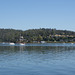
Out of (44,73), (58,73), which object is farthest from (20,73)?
(58,73)

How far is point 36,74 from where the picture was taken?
32906 mm

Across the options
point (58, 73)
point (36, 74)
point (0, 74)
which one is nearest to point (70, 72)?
point (58, 73)

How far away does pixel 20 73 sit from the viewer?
34.1 meters

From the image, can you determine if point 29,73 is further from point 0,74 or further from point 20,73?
point 0,74

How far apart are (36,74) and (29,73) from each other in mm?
1499

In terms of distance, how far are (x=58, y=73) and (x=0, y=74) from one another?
886 centimetres

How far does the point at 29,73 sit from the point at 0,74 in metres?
4.43

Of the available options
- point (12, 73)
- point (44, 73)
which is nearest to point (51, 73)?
point (44, 73)

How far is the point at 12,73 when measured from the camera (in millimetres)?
34000

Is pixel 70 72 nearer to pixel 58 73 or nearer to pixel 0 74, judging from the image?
pixel 58 73

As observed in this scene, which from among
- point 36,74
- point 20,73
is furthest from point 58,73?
point 20,73

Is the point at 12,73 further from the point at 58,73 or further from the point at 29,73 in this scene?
the point at 58,73

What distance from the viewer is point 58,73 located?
33781 millimetres

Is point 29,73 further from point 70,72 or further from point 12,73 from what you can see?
point 70,72
